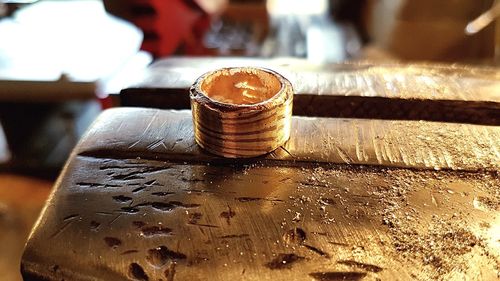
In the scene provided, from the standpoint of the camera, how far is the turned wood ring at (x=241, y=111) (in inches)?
37.1

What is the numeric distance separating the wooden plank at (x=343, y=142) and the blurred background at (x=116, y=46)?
29.9 inches

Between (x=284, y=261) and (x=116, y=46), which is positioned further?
(x=116, y=46)

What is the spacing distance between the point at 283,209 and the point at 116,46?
1.97m

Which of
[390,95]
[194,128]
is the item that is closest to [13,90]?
[194,128]

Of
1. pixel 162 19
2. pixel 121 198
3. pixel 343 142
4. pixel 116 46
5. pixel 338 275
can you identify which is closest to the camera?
pixel 338 275

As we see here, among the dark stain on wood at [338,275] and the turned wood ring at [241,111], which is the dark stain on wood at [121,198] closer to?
the turned wood ring at [241,111]

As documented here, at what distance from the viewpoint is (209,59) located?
1440 mm

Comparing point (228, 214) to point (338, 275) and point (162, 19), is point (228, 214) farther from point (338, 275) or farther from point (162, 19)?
point (162, 19)

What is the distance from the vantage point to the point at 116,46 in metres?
2.61

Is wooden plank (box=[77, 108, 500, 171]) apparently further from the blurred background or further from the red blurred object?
the red blurred object

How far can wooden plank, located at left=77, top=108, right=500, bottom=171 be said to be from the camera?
3.29 feet

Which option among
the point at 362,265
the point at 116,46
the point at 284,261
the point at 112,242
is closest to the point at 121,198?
the point at 112,242

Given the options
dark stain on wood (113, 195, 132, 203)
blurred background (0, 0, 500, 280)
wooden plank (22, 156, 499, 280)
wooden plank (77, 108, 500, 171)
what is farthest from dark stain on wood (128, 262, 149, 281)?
blurred background (0, 0, 500, 280)

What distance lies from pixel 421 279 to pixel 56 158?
2446 mm
